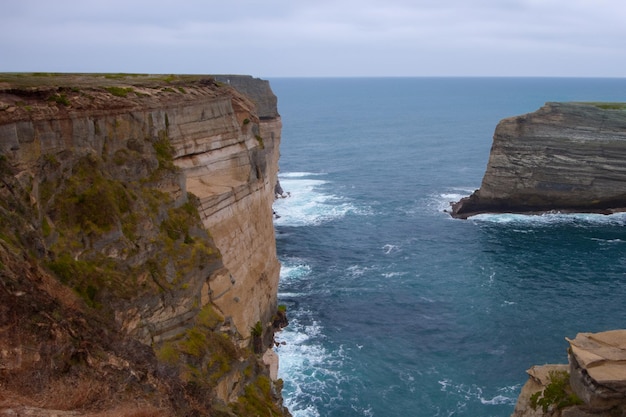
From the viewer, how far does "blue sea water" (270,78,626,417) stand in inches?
1745

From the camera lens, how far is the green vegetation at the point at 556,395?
2952cm

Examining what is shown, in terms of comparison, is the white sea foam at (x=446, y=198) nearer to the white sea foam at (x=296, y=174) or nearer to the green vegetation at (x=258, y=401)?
the white sea foam at (x=296, y=174)

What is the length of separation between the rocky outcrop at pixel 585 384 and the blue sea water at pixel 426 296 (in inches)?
401

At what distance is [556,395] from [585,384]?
2.15 metres

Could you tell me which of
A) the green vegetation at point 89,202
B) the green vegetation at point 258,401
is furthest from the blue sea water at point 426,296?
the green vegetation at point 89,202

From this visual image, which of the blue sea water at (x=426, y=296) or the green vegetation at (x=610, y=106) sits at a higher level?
the green vegetation at (x=610, y=106)

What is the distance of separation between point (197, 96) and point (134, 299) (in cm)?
2049

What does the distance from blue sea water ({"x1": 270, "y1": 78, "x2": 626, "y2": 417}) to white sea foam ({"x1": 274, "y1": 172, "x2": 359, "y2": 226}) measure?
1.08 ft

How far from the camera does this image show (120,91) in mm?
35438

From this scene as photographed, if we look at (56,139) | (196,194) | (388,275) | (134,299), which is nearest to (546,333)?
(388,275)

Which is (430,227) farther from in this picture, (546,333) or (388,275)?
(546,333)

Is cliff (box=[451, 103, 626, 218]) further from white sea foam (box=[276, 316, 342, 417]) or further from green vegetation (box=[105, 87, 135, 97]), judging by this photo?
green vegetation (box=[105, 87, 135, 97])

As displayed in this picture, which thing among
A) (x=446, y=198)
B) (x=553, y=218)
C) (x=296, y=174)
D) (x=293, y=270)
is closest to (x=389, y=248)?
(x=293, y=270)

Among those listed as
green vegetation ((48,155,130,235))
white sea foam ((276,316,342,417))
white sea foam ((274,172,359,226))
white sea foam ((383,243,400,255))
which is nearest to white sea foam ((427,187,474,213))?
white sea foam ((274,172,359,226))
